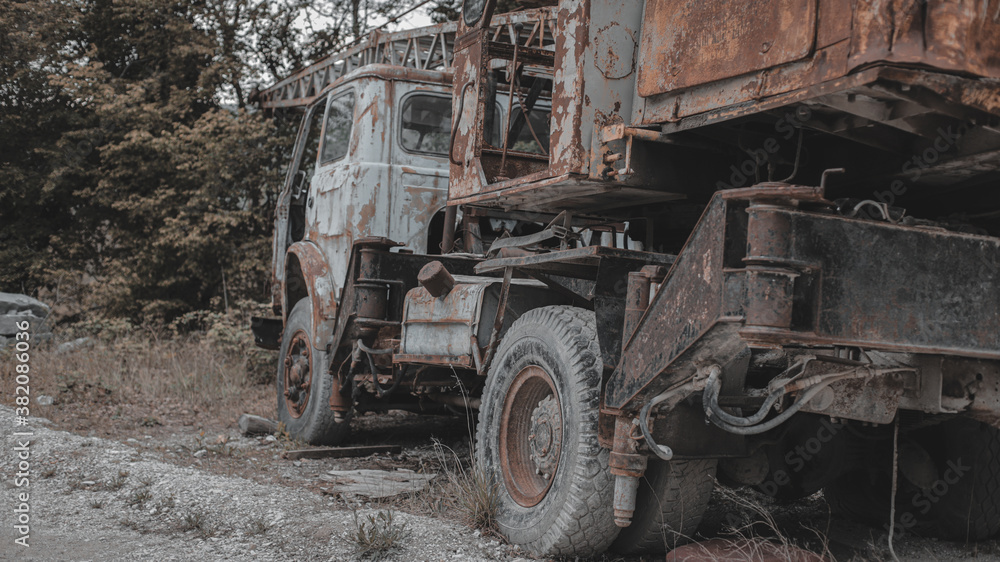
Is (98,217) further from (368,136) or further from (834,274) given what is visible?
(834,274)

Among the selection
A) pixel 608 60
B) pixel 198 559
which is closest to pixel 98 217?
pixel 198 559

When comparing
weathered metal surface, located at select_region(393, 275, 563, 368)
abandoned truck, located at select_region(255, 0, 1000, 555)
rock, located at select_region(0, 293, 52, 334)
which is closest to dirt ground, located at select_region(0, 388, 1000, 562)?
abandoned truck, located at select_region(255, 0, 1000, 555)

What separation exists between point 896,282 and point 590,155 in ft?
4.36

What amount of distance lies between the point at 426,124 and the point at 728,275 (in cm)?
417

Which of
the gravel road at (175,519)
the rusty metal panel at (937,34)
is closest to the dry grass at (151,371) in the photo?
the gravel road at (175,519)

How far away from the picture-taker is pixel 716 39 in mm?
2932

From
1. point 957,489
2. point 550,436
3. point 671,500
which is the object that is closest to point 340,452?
point 550,436

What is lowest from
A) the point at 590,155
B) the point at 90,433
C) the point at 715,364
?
the point at 90,433

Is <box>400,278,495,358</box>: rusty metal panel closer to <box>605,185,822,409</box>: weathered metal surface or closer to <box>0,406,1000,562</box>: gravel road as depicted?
<box>0,406,1000,562</box>: gravel road

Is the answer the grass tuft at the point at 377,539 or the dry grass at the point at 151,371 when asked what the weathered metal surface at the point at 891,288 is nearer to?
the grass tuft at the point at 377,539

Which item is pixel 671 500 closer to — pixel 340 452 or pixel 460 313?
pixel 460 313

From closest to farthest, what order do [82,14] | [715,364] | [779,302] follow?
[779,302] → [715,364] → [82,14]

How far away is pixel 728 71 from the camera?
2.87m

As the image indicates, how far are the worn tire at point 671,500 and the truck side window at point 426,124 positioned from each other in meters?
3.51
